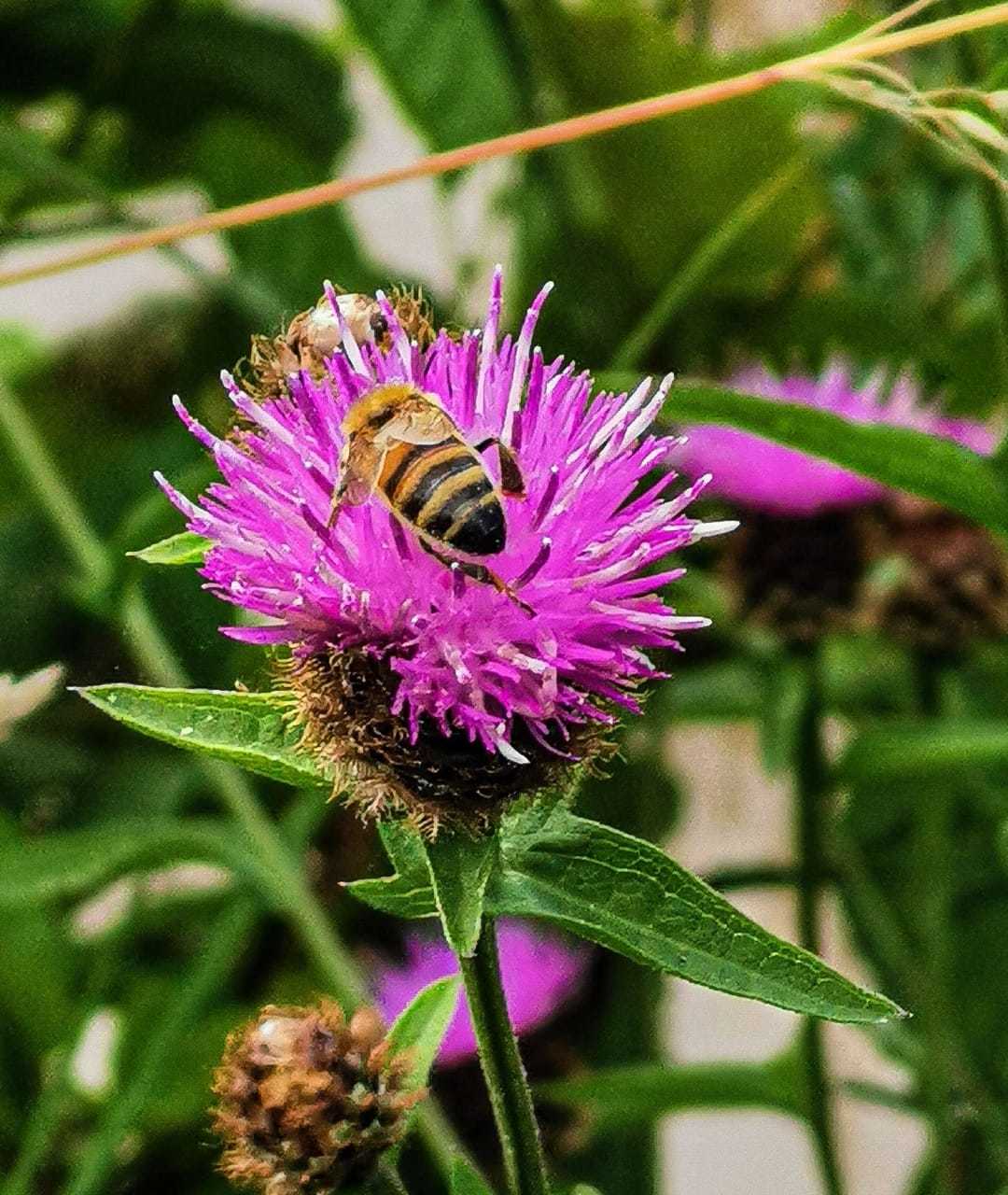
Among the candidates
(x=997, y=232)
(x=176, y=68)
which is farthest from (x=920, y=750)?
(x=176, y=68)

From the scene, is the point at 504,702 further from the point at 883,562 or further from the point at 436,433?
the point at 883,562

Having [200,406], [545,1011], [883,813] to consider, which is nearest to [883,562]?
[883,813]

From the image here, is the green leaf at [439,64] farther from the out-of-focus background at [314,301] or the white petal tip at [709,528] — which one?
the white petal tip at [709,528]

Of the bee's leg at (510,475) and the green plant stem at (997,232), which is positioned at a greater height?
the green plant stem at (997,232)

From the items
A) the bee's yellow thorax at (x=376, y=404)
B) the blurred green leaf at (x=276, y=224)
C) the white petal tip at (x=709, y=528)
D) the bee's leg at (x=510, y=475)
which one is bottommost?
the white petal tip at (x=709, y=528)

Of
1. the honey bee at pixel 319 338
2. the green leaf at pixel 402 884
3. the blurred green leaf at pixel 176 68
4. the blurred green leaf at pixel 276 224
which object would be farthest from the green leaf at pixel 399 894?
the blurred green leaf at pixel 176 68

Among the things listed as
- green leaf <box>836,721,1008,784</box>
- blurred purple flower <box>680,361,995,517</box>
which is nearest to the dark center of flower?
blurred purple flower <box>680,361,995,517</box>
